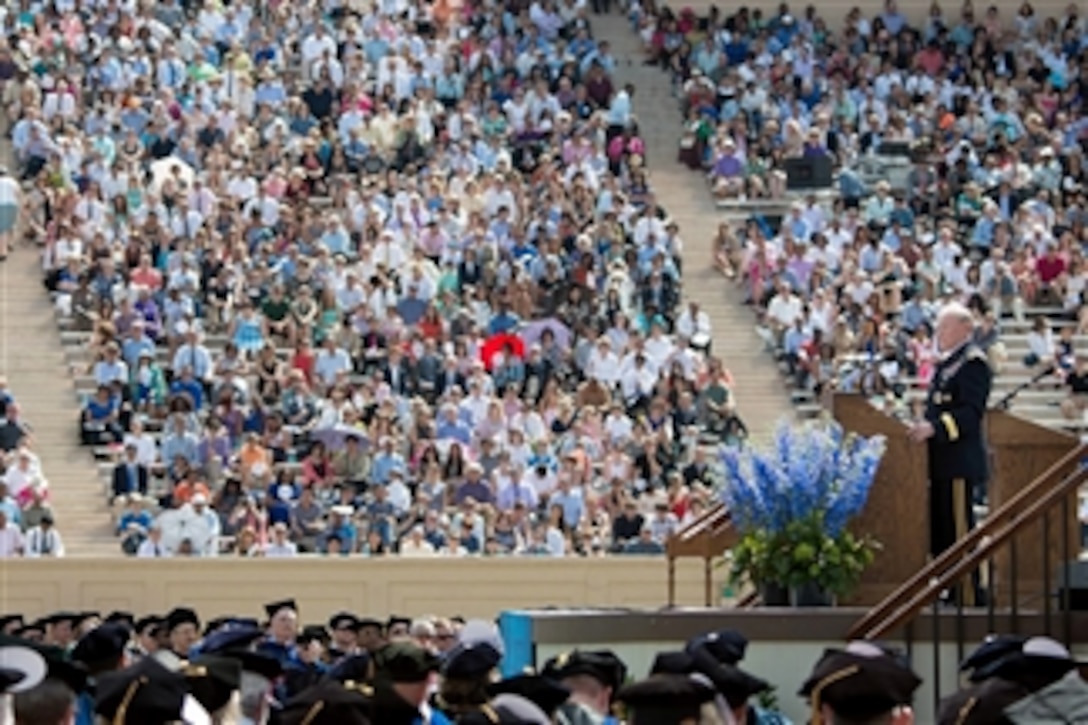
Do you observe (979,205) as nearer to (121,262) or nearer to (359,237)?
(359,237)

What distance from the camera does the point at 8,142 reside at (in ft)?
128

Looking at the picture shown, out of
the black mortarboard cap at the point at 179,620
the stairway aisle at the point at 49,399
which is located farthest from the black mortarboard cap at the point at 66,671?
the stairway aisle at the point at 49,399

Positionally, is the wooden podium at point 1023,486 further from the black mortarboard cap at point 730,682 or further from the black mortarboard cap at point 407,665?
the black mortarboard cap at point 407,665

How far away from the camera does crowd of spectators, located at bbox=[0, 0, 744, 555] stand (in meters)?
31.3

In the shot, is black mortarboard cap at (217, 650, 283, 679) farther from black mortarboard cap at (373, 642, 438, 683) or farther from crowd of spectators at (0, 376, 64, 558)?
crowd of spectators at (0, 376, 64, 558)

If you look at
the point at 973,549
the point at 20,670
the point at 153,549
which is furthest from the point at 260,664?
the point at 153,549

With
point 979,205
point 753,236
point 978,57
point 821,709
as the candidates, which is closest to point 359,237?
point 753,236

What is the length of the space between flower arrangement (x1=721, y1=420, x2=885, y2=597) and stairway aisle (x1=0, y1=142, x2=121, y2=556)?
1470 cm

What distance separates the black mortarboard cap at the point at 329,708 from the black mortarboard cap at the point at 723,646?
2.90 m

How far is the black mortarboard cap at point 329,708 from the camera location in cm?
992

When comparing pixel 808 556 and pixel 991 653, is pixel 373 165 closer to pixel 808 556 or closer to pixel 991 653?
pixel 808 556

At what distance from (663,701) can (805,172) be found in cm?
3112

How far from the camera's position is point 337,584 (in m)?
28.9

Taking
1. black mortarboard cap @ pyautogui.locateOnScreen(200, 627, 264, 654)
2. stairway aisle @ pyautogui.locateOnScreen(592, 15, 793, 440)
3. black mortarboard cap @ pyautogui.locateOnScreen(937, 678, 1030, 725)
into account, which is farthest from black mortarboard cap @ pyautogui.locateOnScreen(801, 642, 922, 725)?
stairway aisle @ pyautogui.locateOnScreen(592, 15, 793, 440)
